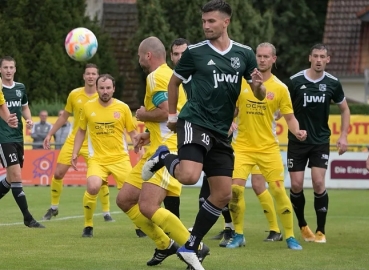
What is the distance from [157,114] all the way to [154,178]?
0.66 m

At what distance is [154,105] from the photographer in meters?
10.4

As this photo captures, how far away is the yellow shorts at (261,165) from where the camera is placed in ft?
40.8

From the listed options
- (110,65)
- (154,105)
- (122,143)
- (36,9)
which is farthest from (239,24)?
(154,105)

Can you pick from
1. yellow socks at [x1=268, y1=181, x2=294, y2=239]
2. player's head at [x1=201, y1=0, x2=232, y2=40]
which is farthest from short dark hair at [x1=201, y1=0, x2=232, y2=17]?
yellow socks at [x1=268, y1=181, x2=294, y2=239]

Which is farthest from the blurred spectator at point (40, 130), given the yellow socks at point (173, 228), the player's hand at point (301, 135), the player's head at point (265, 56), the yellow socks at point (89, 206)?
the yellow socks at point (173, 228)

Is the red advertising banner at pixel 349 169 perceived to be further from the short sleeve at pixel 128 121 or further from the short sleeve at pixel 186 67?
the short sleeve at pixel 186 67

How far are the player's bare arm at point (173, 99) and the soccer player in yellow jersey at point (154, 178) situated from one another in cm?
59

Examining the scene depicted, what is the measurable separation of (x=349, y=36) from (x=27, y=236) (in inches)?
1084

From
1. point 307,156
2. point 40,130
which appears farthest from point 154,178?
point 40,130

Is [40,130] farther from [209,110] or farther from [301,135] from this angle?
[209,110]

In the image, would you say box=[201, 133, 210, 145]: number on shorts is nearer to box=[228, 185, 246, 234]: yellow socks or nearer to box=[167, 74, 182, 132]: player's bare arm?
box=[167, 74, 182, 132]: player's bare arm

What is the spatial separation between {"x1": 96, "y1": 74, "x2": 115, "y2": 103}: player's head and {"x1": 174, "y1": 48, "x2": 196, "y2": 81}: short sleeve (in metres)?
4.33

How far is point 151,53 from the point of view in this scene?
415 inches

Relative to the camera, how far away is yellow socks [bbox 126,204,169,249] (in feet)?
33.6
